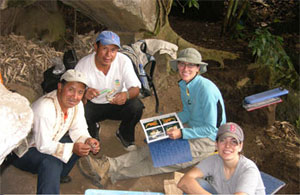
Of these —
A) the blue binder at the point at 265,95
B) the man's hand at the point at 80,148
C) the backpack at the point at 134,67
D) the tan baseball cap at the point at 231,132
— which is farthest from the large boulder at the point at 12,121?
the blue binder at the point at 265,95

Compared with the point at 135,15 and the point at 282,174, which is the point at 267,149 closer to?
the point at 282,174

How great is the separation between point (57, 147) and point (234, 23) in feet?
17.6

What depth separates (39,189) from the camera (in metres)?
2.63

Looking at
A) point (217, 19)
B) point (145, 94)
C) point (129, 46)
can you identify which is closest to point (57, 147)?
point (145, 94)

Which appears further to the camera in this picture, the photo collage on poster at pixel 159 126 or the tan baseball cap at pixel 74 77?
the photo collage on poster at pixel 159 126

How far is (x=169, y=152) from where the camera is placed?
321 centimetres

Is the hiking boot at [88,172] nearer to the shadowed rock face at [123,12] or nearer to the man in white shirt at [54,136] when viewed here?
the man in white shirt at [54,136]

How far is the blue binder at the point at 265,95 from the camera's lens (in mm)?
4730

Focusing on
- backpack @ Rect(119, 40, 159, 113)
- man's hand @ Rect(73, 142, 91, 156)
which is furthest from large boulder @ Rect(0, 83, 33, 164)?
backpack @ Rect(119, 40, 159, 113)

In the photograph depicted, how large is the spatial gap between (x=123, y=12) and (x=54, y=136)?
2438 mm

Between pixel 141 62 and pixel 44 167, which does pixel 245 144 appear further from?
pixel 44 167

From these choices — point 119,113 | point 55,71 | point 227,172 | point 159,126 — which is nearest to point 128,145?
point 119,113

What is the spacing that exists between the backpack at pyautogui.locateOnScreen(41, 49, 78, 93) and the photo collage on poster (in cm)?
125

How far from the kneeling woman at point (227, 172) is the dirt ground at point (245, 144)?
2.90 ft
